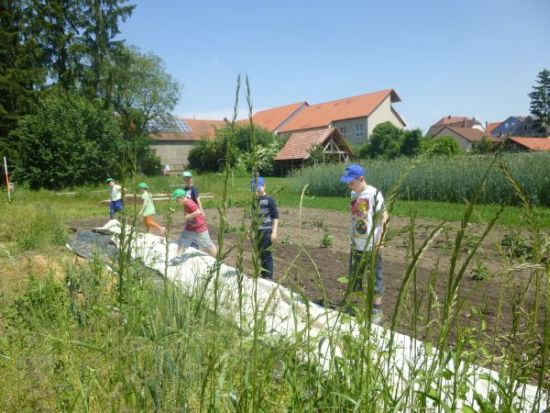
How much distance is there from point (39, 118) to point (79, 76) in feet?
18.7

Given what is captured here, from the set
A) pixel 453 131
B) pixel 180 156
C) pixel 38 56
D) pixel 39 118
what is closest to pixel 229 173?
pixel 39 118

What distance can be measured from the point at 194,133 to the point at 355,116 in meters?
26.0

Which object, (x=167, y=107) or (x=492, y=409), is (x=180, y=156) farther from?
(x=492, y=409)

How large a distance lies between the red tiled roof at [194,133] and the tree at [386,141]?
24.3 metres

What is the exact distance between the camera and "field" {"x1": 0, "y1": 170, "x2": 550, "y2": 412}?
3.52ft

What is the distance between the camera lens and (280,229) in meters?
12.7

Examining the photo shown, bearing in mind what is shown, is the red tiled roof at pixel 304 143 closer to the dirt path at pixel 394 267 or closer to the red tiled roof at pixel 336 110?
the red tiled roof at pixel 336 110

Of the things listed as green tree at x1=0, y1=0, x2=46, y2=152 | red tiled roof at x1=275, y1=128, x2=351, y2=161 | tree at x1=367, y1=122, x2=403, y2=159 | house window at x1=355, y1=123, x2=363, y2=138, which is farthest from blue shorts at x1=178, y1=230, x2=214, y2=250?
house window at x1=355, y1=123, x2=363, y2=138

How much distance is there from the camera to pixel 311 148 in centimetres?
4238

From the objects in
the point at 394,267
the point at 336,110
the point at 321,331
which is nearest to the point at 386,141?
the point at 336,110

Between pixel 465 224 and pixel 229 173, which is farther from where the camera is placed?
pixel 229 173

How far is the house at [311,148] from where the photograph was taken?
4303cm

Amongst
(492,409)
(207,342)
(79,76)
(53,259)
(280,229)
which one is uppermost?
(79,76)

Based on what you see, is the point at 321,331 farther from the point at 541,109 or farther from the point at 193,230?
the point at 541,109
